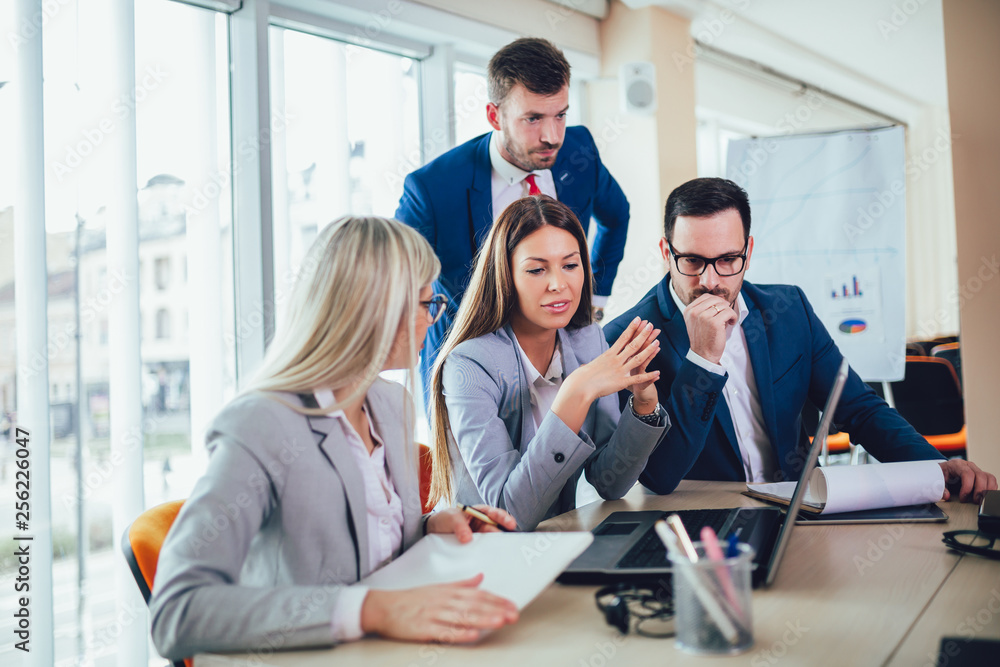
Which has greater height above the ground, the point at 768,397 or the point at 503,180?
the point at 503,180

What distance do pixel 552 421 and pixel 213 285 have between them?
1801 millimetres

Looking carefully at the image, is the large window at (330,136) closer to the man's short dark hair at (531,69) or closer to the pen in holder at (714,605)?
the man's short dark hair at (531,69)

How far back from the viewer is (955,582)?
1.04m

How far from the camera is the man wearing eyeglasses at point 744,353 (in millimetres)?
1812

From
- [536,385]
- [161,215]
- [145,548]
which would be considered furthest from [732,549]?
[161,215]

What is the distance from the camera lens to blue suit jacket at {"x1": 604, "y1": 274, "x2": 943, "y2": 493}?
1.66m

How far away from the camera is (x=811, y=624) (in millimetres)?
910


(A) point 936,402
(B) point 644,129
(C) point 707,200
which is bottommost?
(A) point 936,402

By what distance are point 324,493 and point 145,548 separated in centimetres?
32

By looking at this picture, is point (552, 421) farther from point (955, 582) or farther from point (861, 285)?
point (861, 285)

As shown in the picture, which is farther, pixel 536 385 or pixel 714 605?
pixel 536 385

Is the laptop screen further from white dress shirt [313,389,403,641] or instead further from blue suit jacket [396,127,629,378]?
blue suit jacket [396,127,629,378]

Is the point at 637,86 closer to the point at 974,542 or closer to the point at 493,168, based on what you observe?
the point at 493,168

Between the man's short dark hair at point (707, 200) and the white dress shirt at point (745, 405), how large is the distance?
190mm
